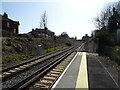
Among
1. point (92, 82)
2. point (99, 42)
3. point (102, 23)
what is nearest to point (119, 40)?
point (99, 42)

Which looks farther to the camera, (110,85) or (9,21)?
(9,21)

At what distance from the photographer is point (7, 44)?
22.7m

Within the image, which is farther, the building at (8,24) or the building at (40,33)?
the building at (40,33)

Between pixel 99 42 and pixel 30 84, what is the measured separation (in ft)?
76.8

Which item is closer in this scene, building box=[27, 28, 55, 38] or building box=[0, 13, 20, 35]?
building box=[0, 13, 20, 35]

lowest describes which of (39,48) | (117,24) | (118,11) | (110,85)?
(110,85)

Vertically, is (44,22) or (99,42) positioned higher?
(44,22)

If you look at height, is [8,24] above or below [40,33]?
above

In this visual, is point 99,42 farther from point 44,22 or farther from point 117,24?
point 44,22

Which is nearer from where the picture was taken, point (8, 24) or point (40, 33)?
point (8, 24)

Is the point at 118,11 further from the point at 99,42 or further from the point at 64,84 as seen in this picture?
the point at 64,84

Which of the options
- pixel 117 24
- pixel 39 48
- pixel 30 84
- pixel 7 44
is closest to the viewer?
pixel 30 84

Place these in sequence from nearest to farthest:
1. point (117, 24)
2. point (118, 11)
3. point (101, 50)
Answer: point (101, 50) → point (117, 24) → point (118, 11)

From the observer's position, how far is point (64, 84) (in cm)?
835
